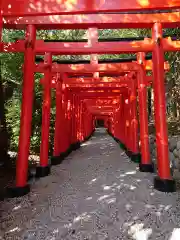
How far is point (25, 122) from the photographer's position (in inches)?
203

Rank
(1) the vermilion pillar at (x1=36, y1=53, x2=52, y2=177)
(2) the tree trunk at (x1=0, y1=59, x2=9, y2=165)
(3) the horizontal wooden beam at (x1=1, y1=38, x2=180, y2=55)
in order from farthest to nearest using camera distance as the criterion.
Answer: (1) the vermilion pillar at (x1=36, y1=53, x2=52, y2=177) < (2) the tree trunk at (x1=0, y1=59, x2=9, y2=165) < (3) the horizontal wooden beam at (x1=1, y1=38, x2=180, y2=55)

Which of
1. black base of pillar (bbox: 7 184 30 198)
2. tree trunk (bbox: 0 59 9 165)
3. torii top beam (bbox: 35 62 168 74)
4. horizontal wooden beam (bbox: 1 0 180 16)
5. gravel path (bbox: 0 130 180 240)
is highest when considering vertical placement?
horizontal wooden beam (bbox: 1 0 180 16)

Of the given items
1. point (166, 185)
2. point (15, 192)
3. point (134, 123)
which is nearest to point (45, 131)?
point (15, 192)

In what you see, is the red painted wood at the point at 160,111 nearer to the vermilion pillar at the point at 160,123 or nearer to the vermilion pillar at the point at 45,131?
the vermilion pillar at the point at 160,123

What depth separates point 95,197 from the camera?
15.3 ft

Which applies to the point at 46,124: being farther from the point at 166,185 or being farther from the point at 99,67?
the point at 166,185

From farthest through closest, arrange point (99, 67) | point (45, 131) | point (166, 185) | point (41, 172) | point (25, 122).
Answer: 1. point (99, 67)
2. point (45, 131)
3. point (41, 172)
4. point (25, 122)
5. point (166, 185)

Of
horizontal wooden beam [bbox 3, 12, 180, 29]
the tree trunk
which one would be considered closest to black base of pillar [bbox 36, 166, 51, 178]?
the tree trunk

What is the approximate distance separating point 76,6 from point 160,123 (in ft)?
9.85

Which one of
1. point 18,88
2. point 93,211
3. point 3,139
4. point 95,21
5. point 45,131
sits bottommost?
point 93,211

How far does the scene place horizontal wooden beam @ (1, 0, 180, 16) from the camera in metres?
4.24

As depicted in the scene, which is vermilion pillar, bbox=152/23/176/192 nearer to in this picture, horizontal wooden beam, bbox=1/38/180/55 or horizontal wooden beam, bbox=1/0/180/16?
horizontal wooden beam, bbox=1/38/180/55

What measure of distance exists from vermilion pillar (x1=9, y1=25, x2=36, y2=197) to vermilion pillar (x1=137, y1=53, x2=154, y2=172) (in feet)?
11.0

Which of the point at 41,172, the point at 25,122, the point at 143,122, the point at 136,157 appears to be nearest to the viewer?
the point at 25,122
